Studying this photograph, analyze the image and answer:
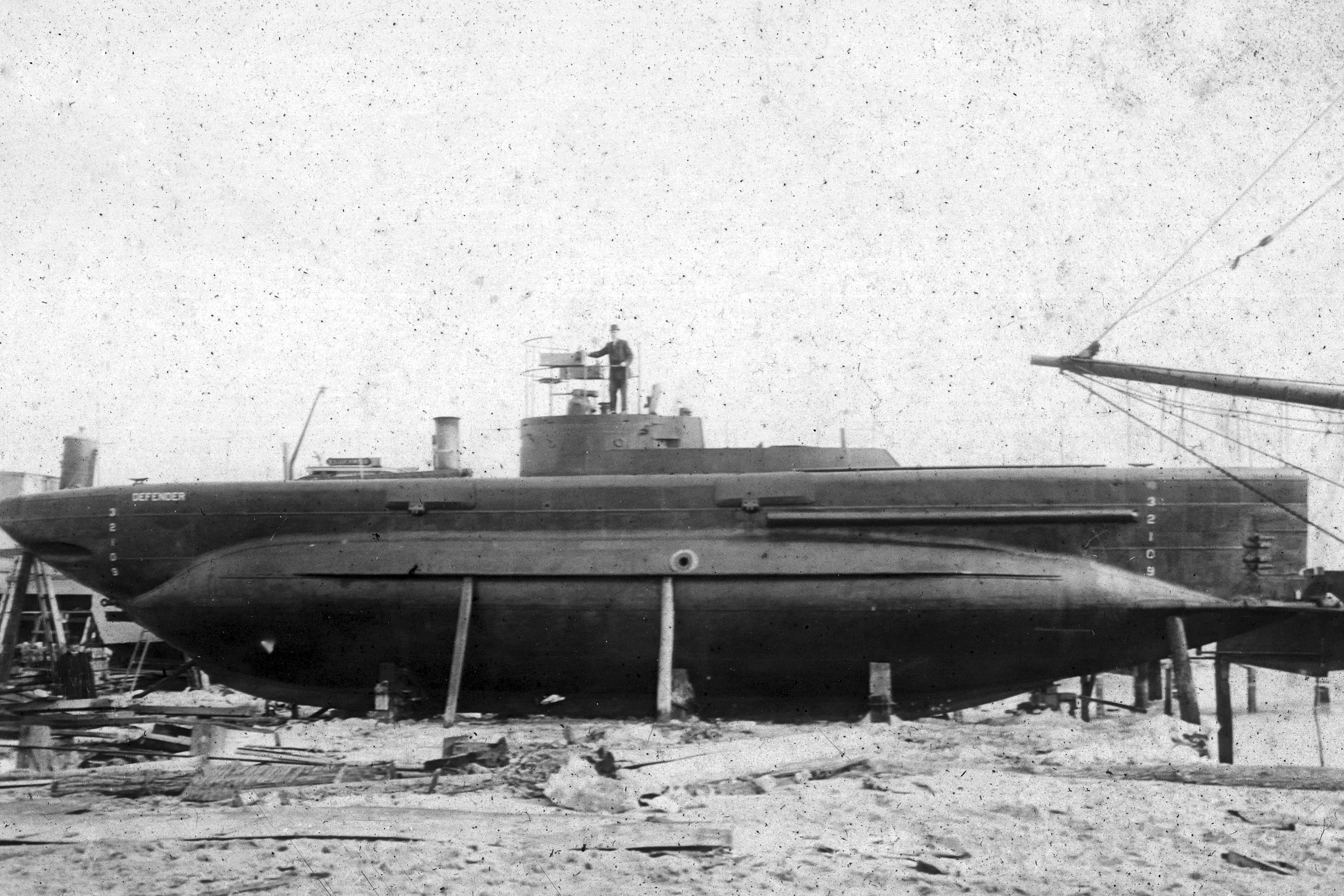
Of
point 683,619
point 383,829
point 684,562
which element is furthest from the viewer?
point 684,562

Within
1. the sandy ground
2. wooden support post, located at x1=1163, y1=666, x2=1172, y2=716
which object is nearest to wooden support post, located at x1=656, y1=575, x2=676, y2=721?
the sandy ground

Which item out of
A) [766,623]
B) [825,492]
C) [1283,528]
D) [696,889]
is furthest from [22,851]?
[1283,528]

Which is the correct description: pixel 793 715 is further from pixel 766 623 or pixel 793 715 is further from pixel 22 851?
pixel 22 851

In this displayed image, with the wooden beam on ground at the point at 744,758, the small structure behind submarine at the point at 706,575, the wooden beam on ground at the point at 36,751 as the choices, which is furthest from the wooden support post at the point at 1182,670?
the wooden beam on ground at the point at 36,751

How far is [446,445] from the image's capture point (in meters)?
18.6

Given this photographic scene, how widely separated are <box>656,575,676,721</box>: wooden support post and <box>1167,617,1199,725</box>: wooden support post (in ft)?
20.4

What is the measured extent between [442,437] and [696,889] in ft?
39.9

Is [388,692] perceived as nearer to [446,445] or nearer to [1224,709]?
[446,445]

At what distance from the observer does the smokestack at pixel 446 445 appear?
1856 centimetres

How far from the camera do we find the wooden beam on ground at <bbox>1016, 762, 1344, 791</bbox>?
10711mm

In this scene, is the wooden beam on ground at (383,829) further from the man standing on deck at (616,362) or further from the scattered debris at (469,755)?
the man standing on deck at (616,362)

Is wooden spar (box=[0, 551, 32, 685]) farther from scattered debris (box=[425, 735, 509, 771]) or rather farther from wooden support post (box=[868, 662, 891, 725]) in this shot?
wooden support post (box=[868, 662, 891, 725])

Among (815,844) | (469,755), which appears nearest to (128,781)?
(469,755)

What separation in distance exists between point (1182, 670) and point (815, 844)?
7742 millimetres
